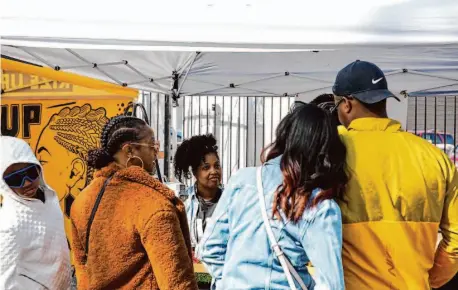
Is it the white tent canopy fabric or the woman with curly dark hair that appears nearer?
the white tent canopy fabric

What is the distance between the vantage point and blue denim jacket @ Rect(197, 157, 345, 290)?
1675mm

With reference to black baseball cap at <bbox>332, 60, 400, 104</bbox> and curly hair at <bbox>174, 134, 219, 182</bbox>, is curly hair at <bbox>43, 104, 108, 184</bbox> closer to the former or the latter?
curly hair at <bbox>174, 134, 219, 182</bbox>

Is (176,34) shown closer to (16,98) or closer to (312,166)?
(312,166)

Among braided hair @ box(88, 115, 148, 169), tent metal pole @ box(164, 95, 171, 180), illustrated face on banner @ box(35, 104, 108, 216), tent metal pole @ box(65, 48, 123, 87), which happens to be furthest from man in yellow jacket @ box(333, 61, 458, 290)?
illustrated face on banner @ box(35, 104, 108, 216)

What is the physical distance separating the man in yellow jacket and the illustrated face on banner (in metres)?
4.85

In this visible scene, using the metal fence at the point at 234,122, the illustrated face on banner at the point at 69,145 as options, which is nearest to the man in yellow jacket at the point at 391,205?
the illustrated face on banner at the point at 69,145

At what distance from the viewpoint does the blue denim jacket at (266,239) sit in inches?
65.9

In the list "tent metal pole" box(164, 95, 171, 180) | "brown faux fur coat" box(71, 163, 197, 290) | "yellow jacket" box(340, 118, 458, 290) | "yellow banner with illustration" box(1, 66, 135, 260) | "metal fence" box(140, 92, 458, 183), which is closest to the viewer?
"yellow jacket" box(340, 118, 458, 290)

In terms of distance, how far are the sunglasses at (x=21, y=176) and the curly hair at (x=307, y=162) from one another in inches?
50.7

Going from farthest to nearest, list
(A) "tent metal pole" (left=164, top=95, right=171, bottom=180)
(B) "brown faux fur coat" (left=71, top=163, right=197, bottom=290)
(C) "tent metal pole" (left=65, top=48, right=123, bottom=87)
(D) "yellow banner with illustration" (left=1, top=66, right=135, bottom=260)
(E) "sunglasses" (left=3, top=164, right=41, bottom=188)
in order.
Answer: (D) "yellow banner with illustration" (left=1, top=66, right=135, bottom=260) → (A) "tent metal pole" (left=164, top=95, right=171, bottom=180) → (C) "tent metal pole" (left=65, top=48, right=123, bottom=87) → (E) "sunglasses" (left=3, top=164, right=41, bottom=188) → (B) "brown faux fur coat" (left=71, top=163, right=197, bottom=290)

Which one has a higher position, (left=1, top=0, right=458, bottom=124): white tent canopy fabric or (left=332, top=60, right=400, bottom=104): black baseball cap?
(left=1, top=0, right=458, bottom=124): white tent canopy fabric

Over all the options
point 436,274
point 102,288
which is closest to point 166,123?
point 102,288

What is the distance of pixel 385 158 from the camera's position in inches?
73.0

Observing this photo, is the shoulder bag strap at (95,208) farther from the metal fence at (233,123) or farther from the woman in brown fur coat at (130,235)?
the metal fence at (233,123)
